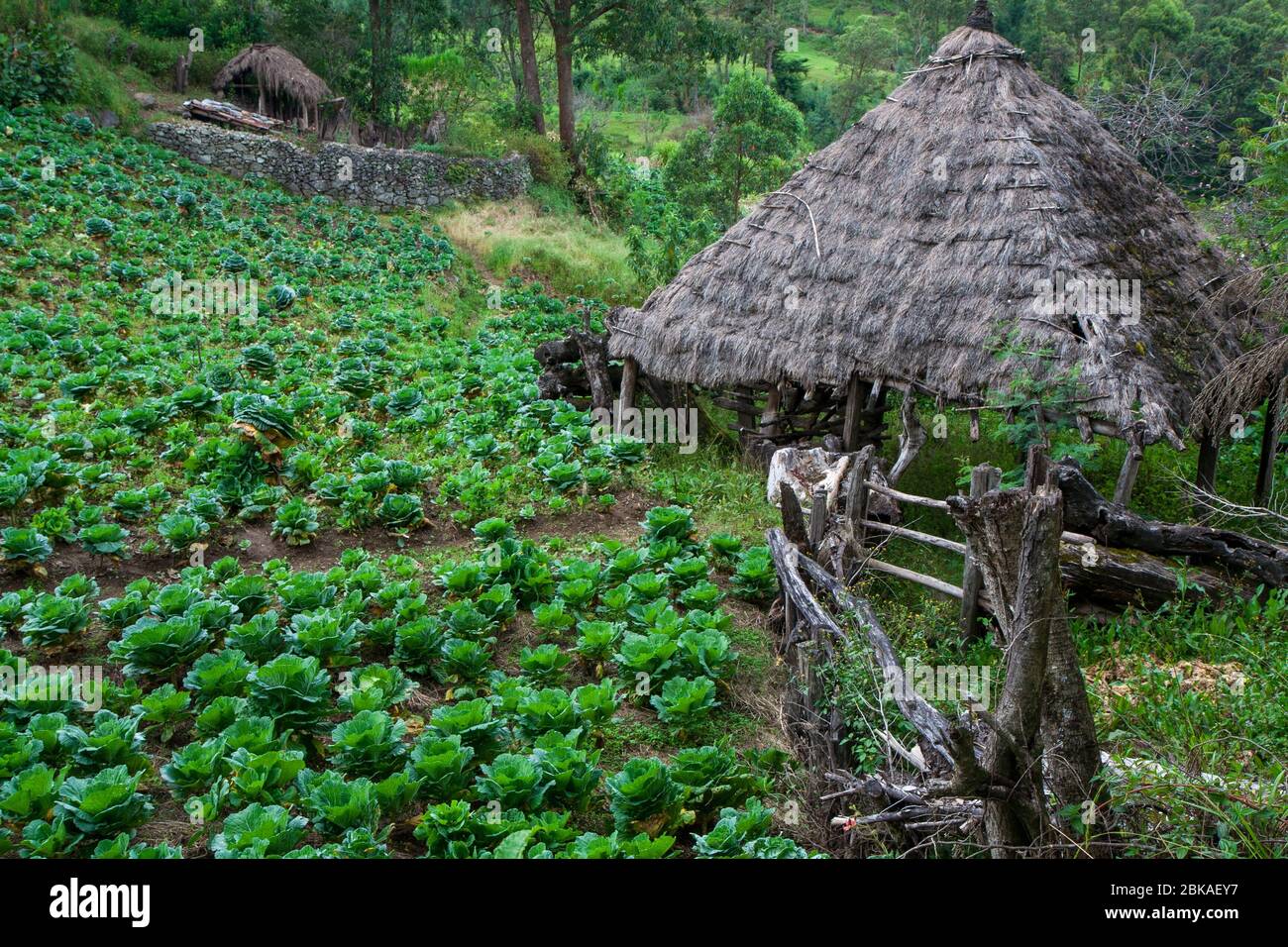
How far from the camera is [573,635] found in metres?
7.00

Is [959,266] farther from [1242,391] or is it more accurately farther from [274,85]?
[274,85]

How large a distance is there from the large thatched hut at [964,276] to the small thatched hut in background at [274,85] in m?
14.7

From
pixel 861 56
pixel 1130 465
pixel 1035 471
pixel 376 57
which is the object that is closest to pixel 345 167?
pixel 376 57

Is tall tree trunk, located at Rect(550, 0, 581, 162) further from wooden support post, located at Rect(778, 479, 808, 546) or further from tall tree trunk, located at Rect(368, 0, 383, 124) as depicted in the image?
wooden support post, located at Rect(778, 479, 808, 546)

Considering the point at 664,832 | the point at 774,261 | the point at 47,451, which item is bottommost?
the point at 664,832

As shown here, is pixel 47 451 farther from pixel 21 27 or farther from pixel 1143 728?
pixel 21 27

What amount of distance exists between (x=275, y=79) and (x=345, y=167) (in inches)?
134

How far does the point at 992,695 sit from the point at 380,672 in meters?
3.55

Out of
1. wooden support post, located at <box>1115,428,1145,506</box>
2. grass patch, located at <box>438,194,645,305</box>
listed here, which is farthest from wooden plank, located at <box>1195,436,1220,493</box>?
grass patch, located at <box>438,194,645,305</box>

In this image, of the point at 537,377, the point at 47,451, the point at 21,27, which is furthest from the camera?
the point at 21,27

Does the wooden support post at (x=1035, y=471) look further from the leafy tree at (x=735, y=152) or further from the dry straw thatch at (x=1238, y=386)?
the leafy tree at (x=735, y=152)

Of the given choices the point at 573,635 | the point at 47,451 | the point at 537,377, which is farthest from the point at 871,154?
the point at 47,451

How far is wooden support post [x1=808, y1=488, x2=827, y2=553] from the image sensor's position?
7309 mm

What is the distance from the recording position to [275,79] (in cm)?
2262
